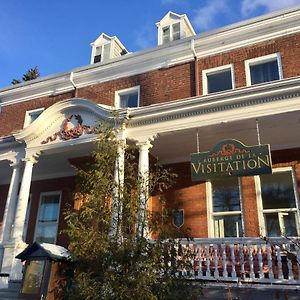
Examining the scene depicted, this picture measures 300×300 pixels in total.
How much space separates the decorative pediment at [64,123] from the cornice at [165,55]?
327cm

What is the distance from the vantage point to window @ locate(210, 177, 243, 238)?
10531 millimetres

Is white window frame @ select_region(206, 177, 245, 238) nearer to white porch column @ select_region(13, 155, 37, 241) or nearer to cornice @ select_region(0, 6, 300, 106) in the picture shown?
cornice @ select_region(0, 6, 300, 106)

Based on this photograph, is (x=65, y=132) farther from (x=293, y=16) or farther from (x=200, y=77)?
(x=293, y=16)

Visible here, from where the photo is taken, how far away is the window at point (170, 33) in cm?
1410

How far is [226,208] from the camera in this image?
10781 millimetres

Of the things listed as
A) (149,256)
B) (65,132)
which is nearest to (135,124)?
(65,132)

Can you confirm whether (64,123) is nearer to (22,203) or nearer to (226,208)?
(22,203)

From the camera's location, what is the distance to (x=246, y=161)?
8.05m

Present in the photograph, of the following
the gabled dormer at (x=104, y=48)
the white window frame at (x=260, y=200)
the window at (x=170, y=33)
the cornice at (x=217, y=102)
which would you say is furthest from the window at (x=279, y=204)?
the gabled dormer at (x=104, y=48)

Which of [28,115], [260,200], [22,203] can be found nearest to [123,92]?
[28,115]

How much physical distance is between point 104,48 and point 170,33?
3122mm

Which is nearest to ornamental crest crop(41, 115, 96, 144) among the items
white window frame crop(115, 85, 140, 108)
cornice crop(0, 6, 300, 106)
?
white window frame crop(115, 85, 140, 108)

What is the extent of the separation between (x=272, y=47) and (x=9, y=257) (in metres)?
9.65

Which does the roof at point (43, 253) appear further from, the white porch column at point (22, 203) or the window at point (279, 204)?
the window at point (279, 204)
